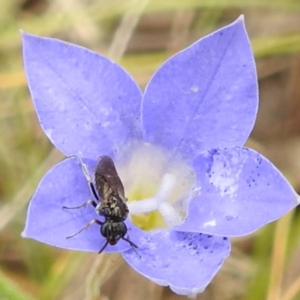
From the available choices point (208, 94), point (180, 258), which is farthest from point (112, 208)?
point (208, 94)

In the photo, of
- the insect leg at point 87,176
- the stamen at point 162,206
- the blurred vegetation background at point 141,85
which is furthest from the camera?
the blurred vegetation background at point 141,85

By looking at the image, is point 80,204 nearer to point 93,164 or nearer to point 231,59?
point 93,164

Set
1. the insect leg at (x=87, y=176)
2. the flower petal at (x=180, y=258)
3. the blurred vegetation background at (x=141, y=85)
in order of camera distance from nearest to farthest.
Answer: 1. the flower petal at (x=180, y=258)
2. the insect leg at (x=87, y=176)
3. the blurred vegetation background at (x=141, y=85)

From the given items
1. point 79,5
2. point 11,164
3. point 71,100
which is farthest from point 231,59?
point 79,5

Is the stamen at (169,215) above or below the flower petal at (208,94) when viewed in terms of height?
below

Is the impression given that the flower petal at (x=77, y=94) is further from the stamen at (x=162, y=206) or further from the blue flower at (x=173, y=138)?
the stamen at (x=162, y=206)

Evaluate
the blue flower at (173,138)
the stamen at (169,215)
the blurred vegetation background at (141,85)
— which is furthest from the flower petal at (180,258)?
the blurred vegetation background at (141,85)

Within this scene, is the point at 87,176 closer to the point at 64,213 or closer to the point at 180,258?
the point at 64,213

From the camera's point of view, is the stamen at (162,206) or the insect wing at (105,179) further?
the stamen at (162,206)
